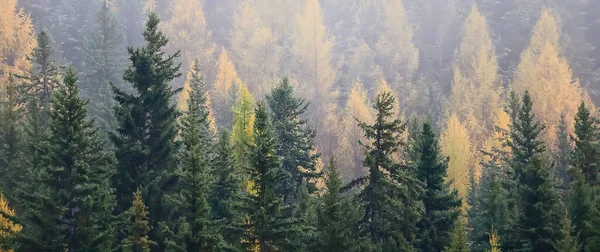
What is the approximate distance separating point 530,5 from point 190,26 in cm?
5891

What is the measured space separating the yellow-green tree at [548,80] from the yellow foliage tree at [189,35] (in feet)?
154

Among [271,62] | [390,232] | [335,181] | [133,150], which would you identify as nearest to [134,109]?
[133,150]

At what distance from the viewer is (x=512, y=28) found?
88312mm

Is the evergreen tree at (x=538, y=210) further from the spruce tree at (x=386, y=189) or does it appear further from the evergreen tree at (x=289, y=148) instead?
the evergreen tree at (x=289, y=148)

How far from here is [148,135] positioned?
26.4m

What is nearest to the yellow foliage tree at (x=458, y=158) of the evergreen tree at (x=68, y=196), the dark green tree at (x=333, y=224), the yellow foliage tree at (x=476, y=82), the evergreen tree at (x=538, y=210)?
the yellow foliage tree at (x=476, y=82)

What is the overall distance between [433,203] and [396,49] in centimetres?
6330

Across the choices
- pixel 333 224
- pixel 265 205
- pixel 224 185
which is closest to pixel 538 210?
pixel 333 224

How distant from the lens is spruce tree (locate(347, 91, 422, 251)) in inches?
871

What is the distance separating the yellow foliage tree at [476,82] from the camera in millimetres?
69000

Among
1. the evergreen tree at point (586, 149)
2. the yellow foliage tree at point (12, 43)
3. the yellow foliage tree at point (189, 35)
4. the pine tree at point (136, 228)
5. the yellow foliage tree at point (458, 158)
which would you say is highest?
the yellow foliage tree at point (189, 35)

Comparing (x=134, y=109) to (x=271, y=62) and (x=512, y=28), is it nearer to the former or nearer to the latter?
(x=271, y=62)

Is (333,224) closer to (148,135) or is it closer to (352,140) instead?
(148,135)

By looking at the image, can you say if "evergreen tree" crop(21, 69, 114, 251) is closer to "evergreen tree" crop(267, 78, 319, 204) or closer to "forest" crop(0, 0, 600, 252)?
"forest" crop(0, 0, 600, 252)
